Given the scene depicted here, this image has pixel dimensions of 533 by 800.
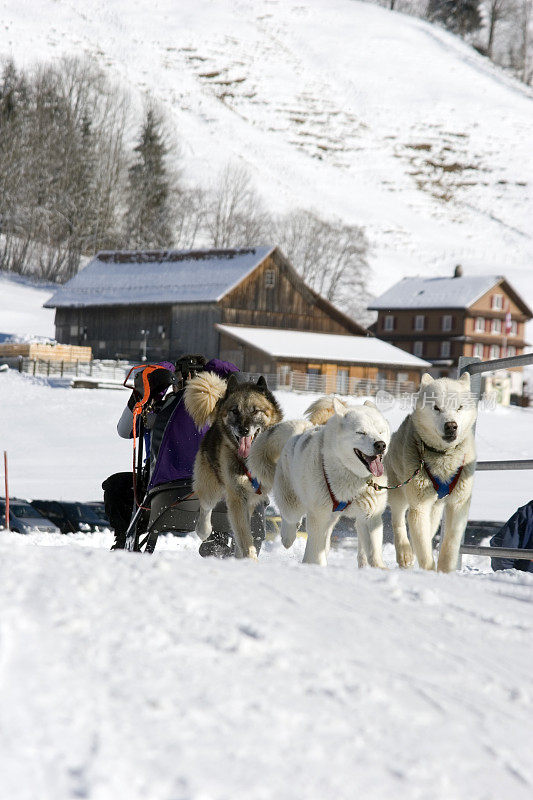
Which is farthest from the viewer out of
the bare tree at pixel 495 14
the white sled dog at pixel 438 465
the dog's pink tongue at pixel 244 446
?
the bare tree at pixel 495 14

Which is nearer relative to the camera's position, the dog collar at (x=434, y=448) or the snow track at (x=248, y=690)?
the snow track at (x=248, y=690)

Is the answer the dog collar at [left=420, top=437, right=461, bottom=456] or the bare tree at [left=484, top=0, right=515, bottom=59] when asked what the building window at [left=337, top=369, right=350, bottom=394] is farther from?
the bare tree at [left=484, top=0, right=515, bottom=59]

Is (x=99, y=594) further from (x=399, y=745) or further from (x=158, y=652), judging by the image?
(x=399, y=745)

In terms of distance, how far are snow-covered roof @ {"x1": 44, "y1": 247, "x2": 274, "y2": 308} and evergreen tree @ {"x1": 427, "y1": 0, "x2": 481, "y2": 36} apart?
93.8 meters

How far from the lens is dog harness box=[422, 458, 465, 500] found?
5.55m

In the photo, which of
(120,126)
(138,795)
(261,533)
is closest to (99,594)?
Answer: (138,795)

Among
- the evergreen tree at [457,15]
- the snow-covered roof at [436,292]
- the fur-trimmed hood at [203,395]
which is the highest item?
the evergreen tree at [457,15]

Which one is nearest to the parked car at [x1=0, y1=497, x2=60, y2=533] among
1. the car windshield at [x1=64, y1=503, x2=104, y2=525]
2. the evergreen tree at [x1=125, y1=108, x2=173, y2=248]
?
the car windshield at [x1=64, y1=503, x2=104, y2=525]

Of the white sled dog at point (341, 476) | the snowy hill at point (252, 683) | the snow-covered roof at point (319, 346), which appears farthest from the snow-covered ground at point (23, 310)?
the snowy hill at point (252, 683)

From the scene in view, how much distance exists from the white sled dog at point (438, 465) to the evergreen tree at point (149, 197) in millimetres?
67182

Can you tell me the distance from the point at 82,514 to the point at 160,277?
39217 millimetres

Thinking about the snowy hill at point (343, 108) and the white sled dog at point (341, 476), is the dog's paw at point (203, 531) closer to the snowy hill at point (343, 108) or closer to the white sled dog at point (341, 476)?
the white sled dog at point (341, 476)

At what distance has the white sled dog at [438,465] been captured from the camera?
18.0 ft

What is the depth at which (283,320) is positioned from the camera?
48.7 metres
